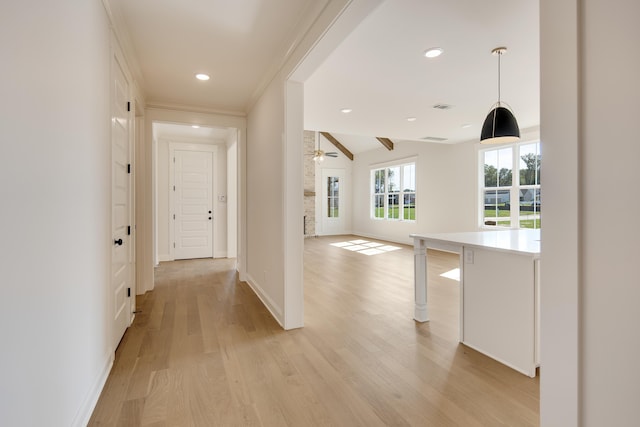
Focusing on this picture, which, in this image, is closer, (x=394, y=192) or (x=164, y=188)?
(x=164, y=188)

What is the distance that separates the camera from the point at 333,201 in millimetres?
11633

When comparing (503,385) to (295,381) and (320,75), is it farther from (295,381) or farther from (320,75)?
(320,75)

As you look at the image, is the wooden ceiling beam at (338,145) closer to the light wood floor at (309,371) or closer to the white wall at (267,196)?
the white wall at (267,196)

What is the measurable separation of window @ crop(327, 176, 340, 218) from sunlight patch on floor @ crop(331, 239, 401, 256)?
237 centimetres

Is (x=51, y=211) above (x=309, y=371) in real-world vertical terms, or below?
above

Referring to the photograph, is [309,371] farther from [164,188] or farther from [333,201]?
[333,201]

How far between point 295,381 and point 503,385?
1324 millimetres

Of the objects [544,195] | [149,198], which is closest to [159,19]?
[149,198]

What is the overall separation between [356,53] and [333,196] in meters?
8.64

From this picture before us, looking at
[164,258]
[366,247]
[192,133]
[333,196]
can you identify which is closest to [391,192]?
[366,247]

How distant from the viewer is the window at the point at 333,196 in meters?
11.6

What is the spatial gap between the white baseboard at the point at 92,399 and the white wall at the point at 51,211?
1 cm

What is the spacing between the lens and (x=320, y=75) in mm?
3588

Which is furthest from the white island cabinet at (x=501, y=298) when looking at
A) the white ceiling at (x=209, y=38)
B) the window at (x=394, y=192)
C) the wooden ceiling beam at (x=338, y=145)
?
the wooden ceiling beam at (x=338, y=145)
